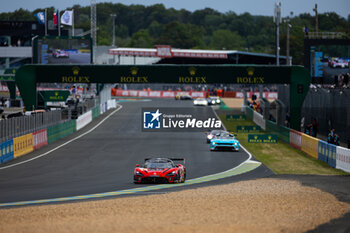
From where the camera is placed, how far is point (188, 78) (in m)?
45.8

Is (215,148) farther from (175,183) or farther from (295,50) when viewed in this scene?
(295,50)

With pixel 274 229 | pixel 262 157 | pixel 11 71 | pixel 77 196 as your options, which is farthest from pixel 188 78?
pixel 11 71

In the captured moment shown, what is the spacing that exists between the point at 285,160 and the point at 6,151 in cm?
1446

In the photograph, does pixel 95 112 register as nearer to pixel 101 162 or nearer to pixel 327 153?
pixel 101 162

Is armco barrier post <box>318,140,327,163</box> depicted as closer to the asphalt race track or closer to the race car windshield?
the asphalt race track

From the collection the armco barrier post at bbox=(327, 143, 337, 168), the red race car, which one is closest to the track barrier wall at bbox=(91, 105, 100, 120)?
the armco barrier post at bbox=(327, 143, 337, 168)

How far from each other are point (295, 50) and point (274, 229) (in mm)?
147305

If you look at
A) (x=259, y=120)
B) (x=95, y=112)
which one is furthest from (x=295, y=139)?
(x=95, y=112)

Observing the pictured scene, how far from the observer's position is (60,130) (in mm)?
47094

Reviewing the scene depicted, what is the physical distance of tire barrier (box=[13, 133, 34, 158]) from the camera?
34.1m

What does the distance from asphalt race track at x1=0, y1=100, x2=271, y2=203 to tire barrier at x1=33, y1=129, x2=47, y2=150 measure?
20.8 inches

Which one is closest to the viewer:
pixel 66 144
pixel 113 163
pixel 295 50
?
pixel 113 163

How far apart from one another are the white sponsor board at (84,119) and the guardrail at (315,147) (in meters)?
16.1

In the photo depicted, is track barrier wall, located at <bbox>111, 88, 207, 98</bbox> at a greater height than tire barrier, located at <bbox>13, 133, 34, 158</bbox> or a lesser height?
greater
